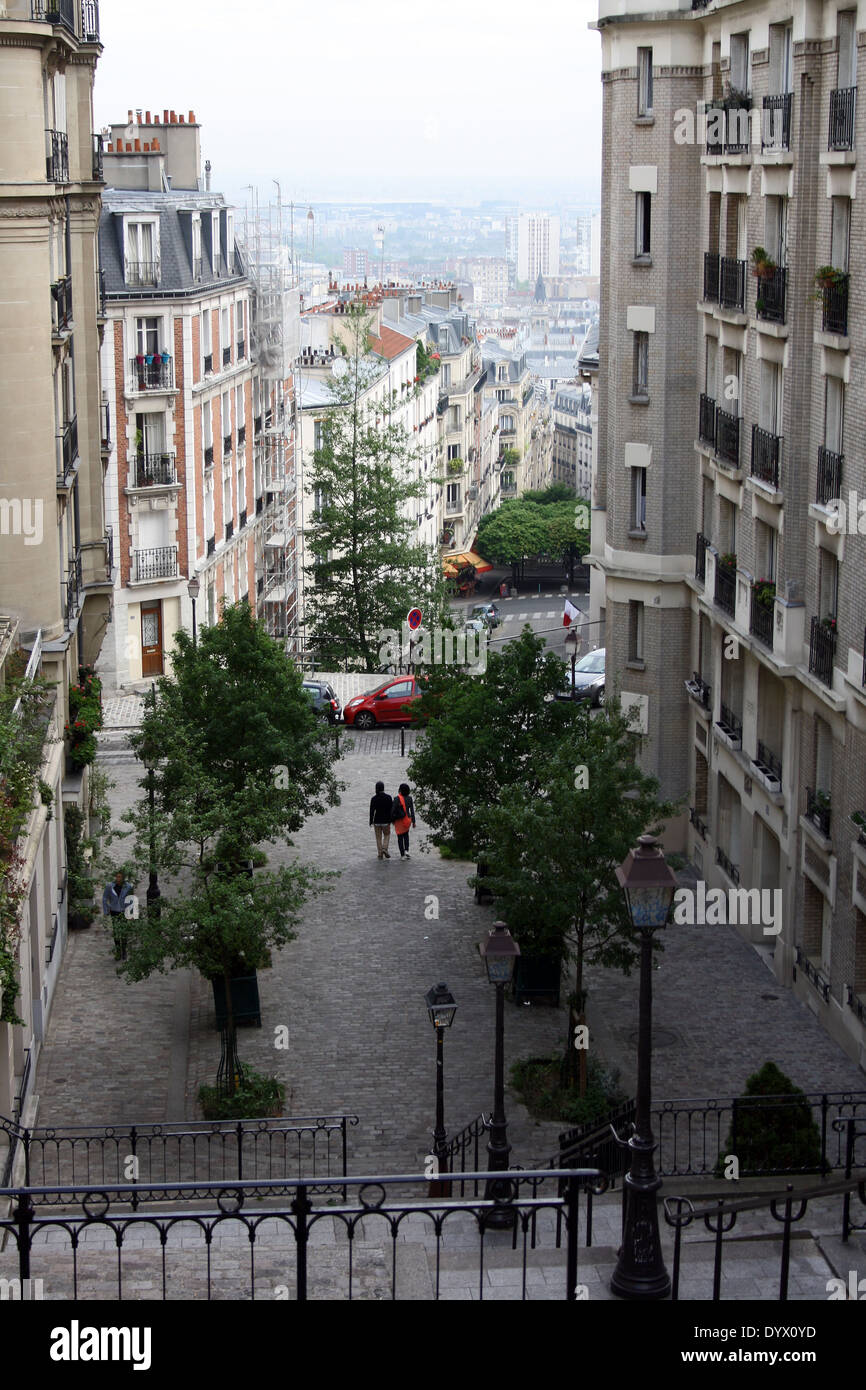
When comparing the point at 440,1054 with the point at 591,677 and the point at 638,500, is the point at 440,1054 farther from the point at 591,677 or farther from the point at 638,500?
the point at 591,677

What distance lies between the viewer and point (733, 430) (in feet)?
105

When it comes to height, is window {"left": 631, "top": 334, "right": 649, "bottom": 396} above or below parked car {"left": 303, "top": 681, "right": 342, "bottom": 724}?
above

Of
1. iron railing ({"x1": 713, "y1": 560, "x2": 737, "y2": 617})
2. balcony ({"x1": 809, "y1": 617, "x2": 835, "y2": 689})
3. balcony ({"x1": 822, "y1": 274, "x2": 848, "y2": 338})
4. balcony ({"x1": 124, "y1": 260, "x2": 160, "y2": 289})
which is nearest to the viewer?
balcony ({"x1": 822, "y1": 274, "x2": 848, "y2": 338})

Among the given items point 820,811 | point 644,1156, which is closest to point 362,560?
point 820,811

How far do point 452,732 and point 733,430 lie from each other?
25.2 feet

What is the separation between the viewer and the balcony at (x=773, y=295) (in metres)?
28.6

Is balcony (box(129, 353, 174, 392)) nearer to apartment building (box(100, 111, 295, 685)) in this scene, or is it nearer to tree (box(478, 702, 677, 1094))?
apartment building (box(100, 111, 295, 685))

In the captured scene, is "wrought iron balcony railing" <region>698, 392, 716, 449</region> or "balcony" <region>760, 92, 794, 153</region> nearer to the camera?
"balcony" <region>760, 92, 794, 153</region>

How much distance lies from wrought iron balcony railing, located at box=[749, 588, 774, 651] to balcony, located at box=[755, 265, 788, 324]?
4.45 meters

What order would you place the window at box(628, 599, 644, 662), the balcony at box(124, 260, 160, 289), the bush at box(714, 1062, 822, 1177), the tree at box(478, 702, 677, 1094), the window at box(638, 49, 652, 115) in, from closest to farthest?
the bush at box(714, 1062, 822, 1177), the tree at box(478, 702, 677, 1094), the window at box(638, 49, 652, 115), the window at box(628, 599, 644, 662), the balcony at box(124, 260, 160, 289)

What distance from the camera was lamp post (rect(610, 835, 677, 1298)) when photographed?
14969 mm

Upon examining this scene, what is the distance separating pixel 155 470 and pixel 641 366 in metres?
22.8

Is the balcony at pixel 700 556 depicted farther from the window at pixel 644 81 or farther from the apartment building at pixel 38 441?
the apartment building at pixel 38 441

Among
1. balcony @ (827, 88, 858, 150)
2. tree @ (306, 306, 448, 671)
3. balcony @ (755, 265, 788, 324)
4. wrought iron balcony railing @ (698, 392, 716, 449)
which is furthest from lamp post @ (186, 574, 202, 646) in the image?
balcony @ (827, 88, 858, 150)
